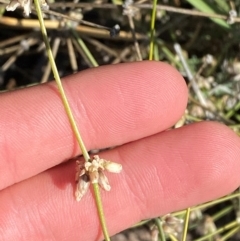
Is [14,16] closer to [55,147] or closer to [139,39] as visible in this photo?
[139,39]

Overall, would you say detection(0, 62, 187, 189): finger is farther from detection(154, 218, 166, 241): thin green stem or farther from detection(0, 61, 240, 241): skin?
detection(154, 218, 166, 241): thin green stem

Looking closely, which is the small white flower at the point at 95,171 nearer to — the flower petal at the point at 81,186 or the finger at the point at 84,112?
the flower petal at the point at 81,186

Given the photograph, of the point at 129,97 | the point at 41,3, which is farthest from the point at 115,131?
the point at 41,3

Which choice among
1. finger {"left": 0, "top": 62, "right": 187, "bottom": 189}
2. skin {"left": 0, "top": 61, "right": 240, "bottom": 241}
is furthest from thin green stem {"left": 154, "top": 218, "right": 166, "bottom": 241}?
finger {"left": 0, "top": 62, "right": 187, "bottom": 189}

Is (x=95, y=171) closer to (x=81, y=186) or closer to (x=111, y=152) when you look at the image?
(x=81, y=186)

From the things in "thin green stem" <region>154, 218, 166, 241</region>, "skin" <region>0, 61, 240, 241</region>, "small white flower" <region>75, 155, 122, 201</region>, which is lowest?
"thin green stem" <region>154, 218, 166, 241</region>

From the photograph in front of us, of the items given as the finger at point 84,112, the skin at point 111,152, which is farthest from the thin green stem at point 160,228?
the finger at point 84,112

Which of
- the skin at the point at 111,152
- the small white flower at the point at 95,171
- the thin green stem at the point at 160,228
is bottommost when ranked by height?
the thin green stem at the point at 160,228

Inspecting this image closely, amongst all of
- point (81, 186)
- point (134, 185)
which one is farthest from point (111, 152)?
point (81, 186)
